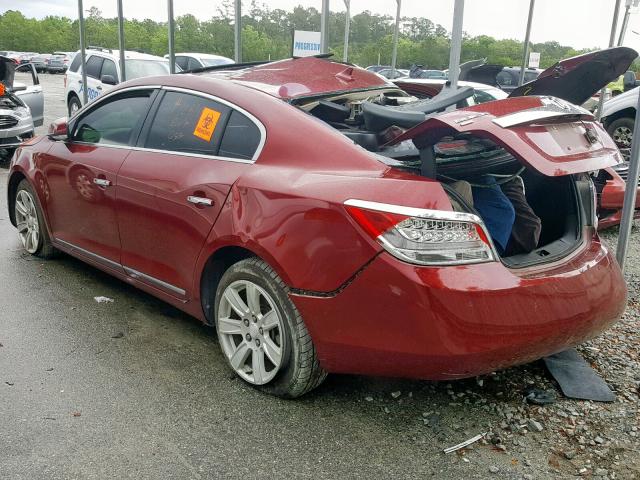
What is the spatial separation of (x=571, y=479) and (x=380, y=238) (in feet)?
4.06

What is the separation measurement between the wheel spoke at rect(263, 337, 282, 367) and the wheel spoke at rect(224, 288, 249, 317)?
0.64 feet

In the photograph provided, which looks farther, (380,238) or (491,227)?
(491,227)

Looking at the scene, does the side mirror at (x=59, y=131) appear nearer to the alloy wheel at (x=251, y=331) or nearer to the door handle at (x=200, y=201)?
the door handle at (x=200, y=201)

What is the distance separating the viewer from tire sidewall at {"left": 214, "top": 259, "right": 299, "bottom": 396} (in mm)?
2848

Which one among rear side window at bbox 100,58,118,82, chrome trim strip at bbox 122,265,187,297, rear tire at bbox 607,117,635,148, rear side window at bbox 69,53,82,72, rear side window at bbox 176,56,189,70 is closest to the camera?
chrome trim strip at bbox 122,265,187,297

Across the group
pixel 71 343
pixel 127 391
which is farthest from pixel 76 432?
pixel 71 343

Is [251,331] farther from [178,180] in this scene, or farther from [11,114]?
[11,114]

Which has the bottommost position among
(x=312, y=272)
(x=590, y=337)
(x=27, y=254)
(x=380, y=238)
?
(x=27, y=254)

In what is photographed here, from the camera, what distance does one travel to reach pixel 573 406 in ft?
9.93

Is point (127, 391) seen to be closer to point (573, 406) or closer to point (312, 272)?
point (312, 272)

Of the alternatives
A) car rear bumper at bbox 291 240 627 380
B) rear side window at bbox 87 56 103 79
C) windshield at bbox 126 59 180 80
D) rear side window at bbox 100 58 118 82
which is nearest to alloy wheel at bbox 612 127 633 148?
car rear bumper at bbox 291 240 627 380

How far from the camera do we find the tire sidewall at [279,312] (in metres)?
2.85

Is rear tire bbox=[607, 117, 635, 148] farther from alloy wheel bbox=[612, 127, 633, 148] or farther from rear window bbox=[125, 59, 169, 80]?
rear window bbox=[125, 59, 169, 80]

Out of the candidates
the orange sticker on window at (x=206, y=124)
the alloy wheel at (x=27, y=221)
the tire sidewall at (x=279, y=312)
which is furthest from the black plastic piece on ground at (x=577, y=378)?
the alloy wheel at (x=27, y=221)
